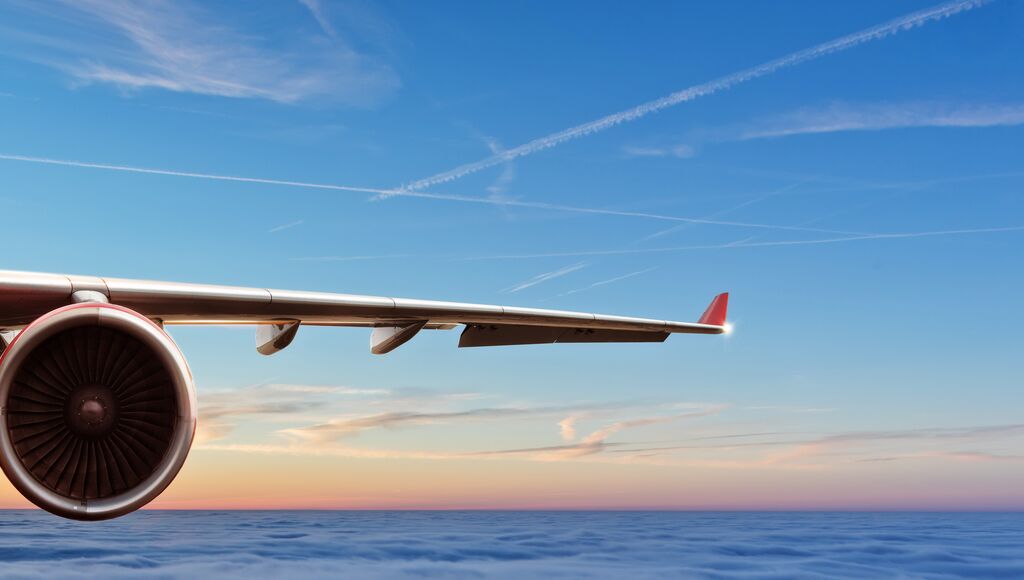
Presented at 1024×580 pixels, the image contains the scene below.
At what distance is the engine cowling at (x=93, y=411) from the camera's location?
10.9m

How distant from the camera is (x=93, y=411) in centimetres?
1093

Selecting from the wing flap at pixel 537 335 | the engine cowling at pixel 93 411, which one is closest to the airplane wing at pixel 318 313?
the wing flap at pixel 537 335

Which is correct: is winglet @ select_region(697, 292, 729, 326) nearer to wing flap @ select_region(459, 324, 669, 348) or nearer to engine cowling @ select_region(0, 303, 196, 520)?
wing flap @ select_region(459, 324, 669, 348)

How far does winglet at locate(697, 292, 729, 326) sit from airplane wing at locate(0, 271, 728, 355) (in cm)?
2

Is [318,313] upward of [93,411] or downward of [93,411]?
upward

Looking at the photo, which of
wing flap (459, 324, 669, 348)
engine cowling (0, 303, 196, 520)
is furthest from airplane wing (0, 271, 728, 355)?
engine cowling (0, 303, 196, 520)

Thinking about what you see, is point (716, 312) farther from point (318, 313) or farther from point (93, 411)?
point (93, 411)

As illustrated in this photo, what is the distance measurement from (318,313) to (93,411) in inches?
184

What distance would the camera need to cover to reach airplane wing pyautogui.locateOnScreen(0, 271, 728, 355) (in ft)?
40.0

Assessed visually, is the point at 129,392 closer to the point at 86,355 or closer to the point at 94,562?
the point at 86,355

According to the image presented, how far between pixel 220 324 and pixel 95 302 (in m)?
4.51

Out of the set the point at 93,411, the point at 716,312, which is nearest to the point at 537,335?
the point at 716,312

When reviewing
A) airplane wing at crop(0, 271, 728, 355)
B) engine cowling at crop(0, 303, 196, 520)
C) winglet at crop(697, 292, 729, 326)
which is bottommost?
engine cowling at crop(0, 303, 196, 520)

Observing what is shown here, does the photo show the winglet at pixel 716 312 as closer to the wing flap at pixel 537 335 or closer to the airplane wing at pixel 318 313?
the airplane wing at pixel 318 313
